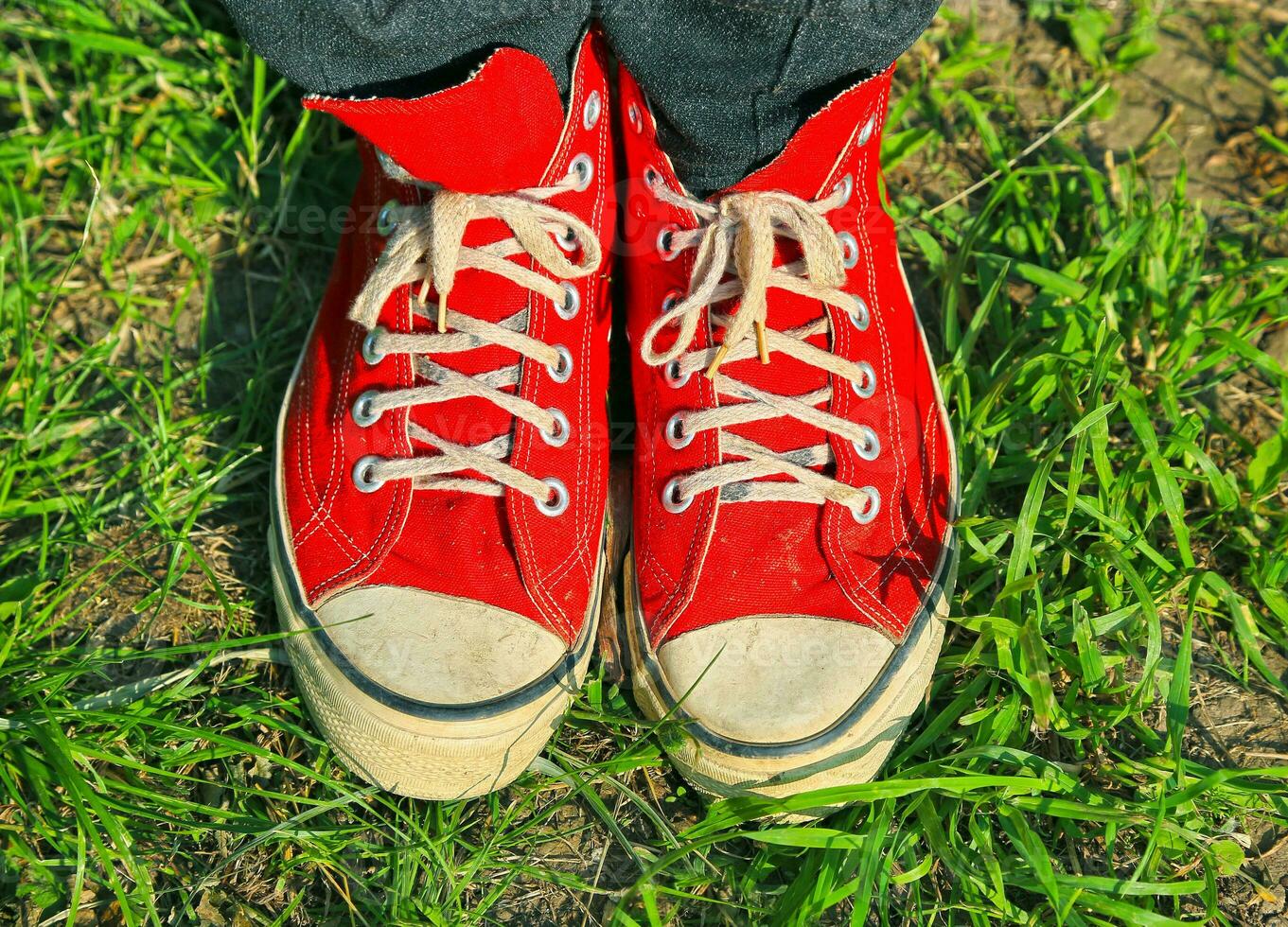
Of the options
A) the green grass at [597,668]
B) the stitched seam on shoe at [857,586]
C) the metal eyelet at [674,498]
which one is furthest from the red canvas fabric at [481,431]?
the stitched seam on shoe at [857,586]

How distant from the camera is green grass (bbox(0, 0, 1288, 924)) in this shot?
1.58 meters

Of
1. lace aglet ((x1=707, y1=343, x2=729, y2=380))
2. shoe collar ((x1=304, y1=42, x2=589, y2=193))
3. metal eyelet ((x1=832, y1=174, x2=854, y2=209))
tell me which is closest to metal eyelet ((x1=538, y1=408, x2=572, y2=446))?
lace aglet ((x1=707, y1=343, x2=729, y2=380))

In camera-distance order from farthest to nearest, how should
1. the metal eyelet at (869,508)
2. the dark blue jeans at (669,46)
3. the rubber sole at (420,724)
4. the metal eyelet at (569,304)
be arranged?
the metal eyelet at (569,304), the metal eyelet at (869,508), the rubber sole at (420,724), the dark blue jeans at (669,46)

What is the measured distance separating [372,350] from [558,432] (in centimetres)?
33

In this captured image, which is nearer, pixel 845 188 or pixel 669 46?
pixel 669 46

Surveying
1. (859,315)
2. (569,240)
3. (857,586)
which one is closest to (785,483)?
(857,586)

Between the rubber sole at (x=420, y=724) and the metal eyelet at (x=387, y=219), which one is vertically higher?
the metal eyelet at (x=387, y=219)

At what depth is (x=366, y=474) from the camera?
1620mm

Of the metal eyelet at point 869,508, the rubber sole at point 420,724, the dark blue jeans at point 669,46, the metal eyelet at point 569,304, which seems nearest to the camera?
the dark blue jeans at point 669,46

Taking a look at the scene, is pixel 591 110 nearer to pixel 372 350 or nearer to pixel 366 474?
pixel 372 350

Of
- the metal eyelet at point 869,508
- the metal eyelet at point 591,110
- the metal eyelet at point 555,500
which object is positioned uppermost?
the metal eyelet at point 591,110

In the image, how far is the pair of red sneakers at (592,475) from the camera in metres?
1.54

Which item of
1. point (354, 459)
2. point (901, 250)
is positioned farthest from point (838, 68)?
point (354, 459)

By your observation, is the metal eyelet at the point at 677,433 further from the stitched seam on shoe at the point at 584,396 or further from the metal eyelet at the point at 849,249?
the metal eyelet at the point at 849,249
